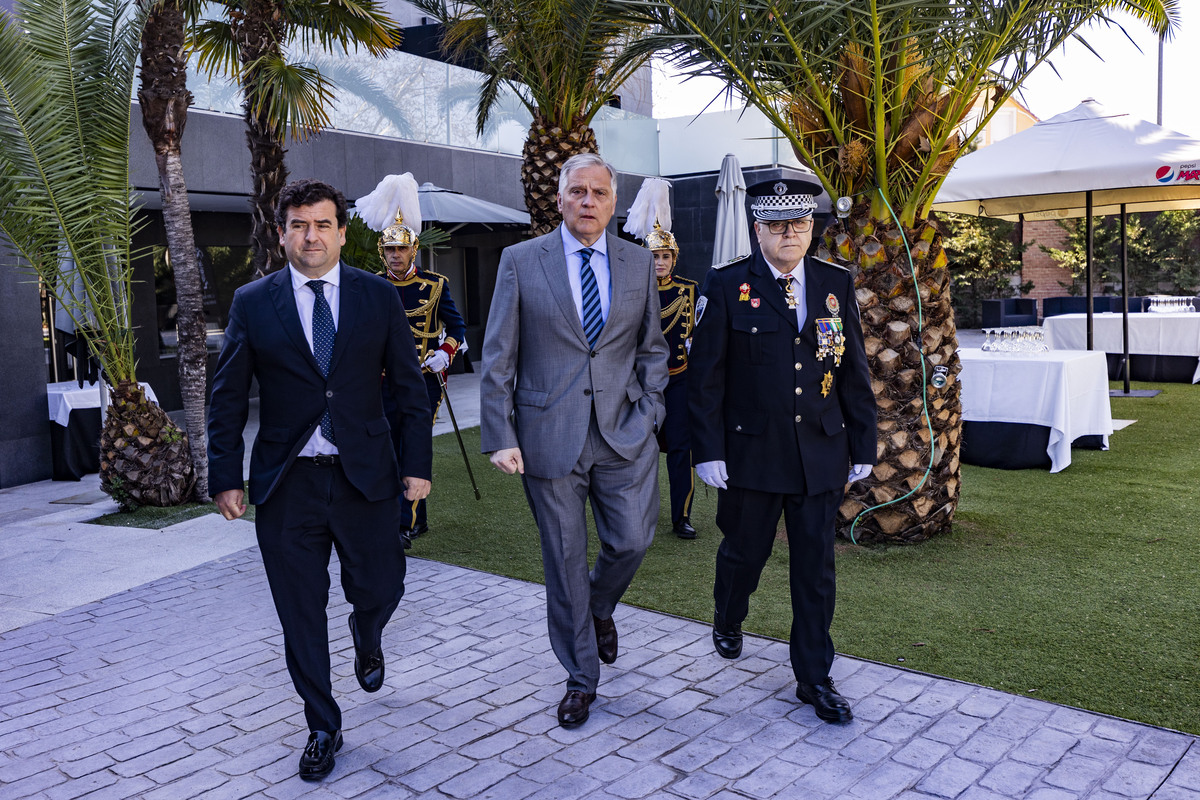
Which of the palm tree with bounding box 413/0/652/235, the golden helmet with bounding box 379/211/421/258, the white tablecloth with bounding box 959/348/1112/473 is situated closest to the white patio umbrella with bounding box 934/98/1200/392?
the white tablecloth with bounding box 959/348/1112/473

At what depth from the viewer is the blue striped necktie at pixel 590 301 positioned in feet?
12.5

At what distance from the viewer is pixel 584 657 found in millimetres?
3785

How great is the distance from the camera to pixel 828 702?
3.65 metres

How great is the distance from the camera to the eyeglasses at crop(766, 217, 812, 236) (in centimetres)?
381

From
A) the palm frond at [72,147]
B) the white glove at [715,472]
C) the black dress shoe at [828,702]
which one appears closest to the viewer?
the black dress shoe at [828,702]

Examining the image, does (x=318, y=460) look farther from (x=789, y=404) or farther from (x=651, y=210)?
(x=651, y=210)

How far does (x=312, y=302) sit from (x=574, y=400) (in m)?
1.03

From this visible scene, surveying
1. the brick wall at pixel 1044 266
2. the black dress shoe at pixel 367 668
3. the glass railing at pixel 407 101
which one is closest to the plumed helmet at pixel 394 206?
the black dress shoe at pixel 367 668

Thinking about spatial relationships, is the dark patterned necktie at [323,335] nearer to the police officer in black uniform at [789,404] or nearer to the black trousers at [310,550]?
the black trousers at [310,550]

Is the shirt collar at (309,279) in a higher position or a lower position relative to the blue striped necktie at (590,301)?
higher

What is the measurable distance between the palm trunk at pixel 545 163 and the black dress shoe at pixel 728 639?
6.91 metres

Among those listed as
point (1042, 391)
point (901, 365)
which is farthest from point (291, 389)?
point (1042, 391)

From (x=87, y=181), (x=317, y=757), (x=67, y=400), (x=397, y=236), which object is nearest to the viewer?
(x=317, y=757)

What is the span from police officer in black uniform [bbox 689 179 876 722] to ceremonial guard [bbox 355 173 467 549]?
9.95ft
